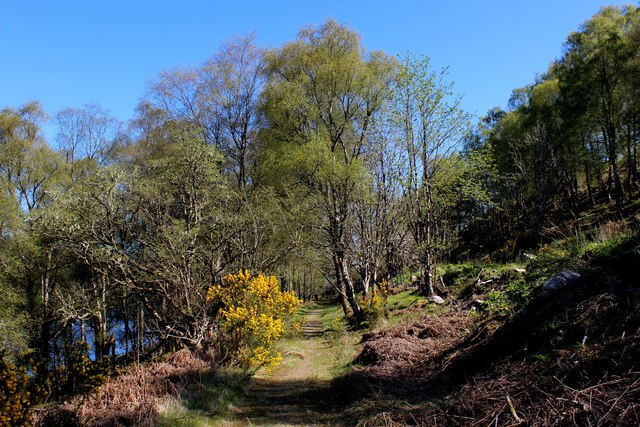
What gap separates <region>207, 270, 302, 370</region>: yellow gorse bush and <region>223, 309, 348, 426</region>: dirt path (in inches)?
22.9

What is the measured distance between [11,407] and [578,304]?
992cm

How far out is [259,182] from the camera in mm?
20234

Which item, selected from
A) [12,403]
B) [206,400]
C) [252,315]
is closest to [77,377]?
[12,403]

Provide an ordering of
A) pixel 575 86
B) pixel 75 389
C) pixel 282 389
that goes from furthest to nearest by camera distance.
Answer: pixel 575 86 < pixel 75 389 < pixel 282 389

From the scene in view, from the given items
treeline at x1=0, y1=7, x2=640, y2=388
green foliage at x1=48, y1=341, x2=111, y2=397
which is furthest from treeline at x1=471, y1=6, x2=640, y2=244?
green foliage at x1=48, y1=341, x2=111, y2=397

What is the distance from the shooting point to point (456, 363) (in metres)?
6.77

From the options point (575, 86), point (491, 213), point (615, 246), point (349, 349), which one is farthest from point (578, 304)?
point (491, 213)

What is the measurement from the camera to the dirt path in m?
6.49

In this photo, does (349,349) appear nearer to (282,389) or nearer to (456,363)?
(282,389)

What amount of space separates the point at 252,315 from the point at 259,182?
455 inches

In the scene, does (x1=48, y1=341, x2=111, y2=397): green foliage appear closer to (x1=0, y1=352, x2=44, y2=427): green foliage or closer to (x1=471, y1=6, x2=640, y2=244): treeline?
(x1=0, y1=352, x2=44, y2=427): green foliage

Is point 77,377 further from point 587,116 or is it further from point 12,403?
point 587,116

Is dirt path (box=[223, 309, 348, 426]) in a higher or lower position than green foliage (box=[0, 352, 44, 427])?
lower

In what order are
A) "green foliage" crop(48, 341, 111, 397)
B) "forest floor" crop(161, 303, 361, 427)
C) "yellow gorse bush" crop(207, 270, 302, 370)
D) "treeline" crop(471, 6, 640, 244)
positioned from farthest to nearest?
"treeline" crop(471, 6, 640, 244) → "yellow gorse bush" crop(207, 270, 302, 370) → "green foliage" crop(48, 341, 111, 397) → "forest floor" crop(161, 303, 361, 427)
